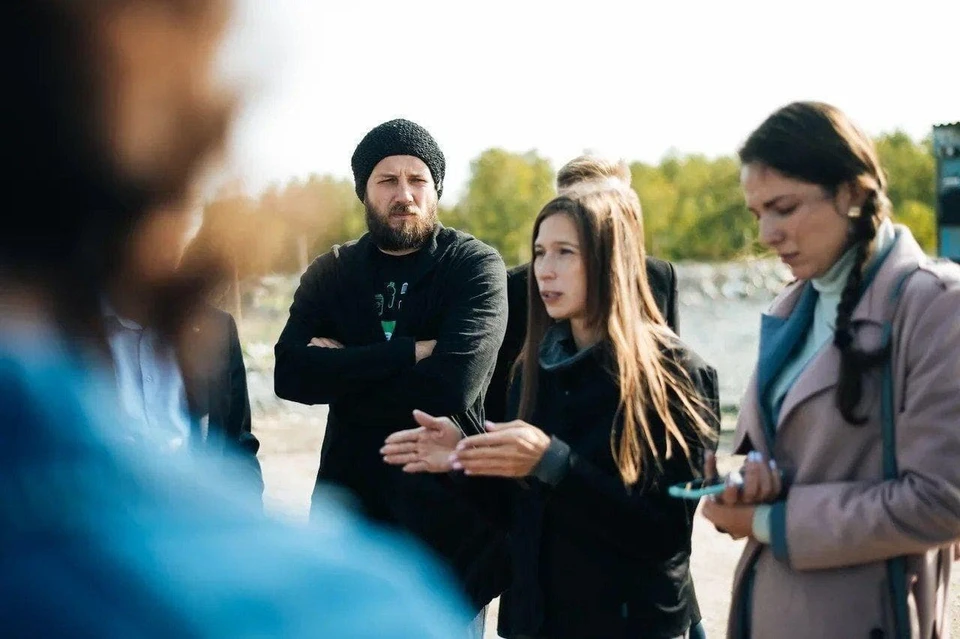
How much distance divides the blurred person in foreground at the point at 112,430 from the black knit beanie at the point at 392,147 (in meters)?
2.67

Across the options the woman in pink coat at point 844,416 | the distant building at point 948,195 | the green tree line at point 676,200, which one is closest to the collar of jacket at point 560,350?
the woman in pink coat at point 844,416

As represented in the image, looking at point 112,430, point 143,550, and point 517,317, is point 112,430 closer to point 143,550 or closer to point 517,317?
point 143,550

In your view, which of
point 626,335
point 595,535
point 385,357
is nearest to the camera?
point 595,535

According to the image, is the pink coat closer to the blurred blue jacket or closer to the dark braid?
the dark braid

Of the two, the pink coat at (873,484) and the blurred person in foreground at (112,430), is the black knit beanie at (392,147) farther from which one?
the blurred person in foreground at (112,430)

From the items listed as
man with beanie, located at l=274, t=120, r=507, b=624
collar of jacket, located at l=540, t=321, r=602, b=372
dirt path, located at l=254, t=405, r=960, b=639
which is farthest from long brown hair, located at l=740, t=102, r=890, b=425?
man with beanie, located at l=274, t=120, r=507, b=624

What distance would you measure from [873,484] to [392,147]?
6.82 ft

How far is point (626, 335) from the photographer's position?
2447 mm

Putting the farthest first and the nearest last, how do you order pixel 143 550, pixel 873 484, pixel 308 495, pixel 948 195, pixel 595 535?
1. pixel 948 195
2. pixel 595 535
3. pixel 873 484
4. pixel 308 495
5. pixel 143 550

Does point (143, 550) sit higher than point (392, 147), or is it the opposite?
point (392, 147)

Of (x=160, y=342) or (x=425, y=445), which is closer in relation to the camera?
(x=160, y=342)

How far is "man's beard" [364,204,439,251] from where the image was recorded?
329 cm

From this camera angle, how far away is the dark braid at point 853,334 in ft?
6.07

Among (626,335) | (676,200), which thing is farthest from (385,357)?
(676,200)
